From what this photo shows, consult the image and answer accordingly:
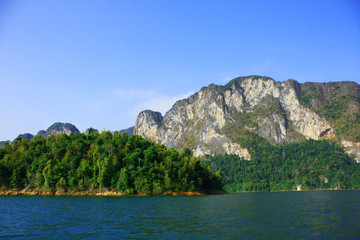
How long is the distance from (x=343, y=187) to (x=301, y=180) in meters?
22.5

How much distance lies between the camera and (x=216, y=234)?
18.2m

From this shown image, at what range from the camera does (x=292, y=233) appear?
1833 centimetres

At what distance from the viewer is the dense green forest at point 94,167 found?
224 feet

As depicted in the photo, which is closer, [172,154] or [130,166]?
[130,166]

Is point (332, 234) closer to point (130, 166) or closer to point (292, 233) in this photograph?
point (292, 233)

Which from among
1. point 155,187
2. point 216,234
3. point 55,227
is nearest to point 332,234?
point 216,234

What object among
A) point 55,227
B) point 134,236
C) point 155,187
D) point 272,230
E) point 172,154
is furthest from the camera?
point 172,154

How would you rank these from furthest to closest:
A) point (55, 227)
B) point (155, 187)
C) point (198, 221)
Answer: point (155, 187), point (198, 221), point (55, 227)

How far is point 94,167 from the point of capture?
6781 cm

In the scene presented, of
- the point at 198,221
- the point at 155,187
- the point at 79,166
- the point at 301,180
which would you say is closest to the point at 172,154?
the point at 155,187

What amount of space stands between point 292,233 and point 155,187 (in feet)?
174

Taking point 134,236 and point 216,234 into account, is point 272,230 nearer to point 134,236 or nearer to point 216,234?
point 216,234

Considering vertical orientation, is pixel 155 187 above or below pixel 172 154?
below

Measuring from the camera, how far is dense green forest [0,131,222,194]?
224 feet
